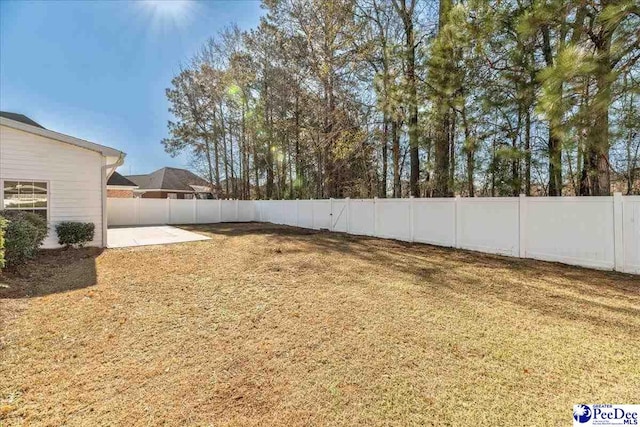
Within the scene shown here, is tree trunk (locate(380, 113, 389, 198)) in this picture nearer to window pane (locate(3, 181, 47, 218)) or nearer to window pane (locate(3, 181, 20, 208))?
window pane (locate(3, 181, 47, 218))

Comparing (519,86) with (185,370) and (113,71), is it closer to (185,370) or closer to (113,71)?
(185,370)

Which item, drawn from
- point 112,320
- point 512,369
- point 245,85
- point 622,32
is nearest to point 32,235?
point 112,320

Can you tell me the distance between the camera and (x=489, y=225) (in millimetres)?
7938

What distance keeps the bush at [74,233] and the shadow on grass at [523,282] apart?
18.2 feet

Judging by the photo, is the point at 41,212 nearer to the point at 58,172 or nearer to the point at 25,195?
the point at 25,195

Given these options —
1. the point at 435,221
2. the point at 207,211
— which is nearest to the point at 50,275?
the point at 435,221

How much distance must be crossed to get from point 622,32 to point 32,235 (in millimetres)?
11358

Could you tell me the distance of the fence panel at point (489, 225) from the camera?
7.41m

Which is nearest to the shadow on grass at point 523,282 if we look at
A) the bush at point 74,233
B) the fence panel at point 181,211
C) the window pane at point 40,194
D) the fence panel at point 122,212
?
the bush at point 74,233

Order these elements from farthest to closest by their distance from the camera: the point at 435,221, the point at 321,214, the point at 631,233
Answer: the point at 321,214
the point at 435,221
the point at 631,233

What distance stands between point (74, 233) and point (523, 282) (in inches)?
417

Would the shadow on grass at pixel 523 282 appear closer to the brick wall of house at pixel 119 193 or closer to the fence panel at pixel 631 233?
the fence panel at pixel 631 233

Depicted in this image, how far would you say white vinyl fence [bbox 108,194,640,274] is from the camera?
579 centimetres

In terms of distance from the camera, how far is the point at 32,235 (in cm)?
659
